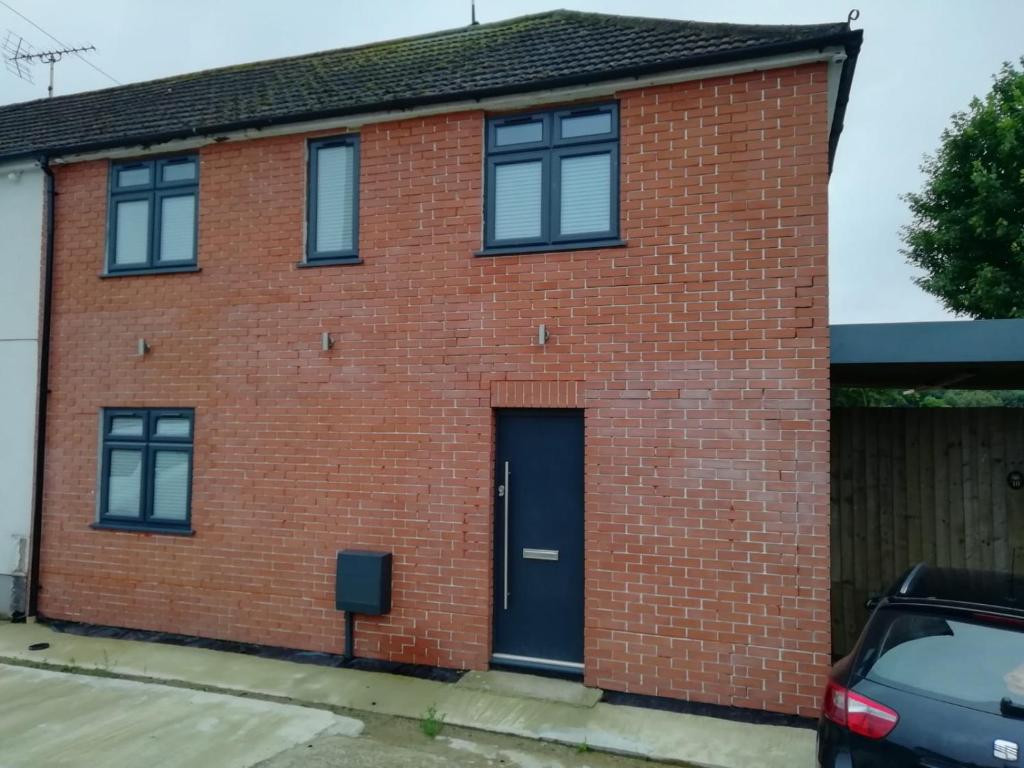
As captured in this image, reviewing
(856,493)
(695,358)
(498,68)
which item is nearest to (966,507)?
(856,493)

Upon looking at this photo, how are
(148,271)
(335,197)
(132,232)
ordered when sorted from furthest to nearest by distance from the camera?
(132,232), (148,271), (335,197)

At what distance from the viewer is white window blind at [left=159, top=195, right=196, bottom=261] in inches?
308

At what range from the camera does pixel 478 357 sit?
6516 mm

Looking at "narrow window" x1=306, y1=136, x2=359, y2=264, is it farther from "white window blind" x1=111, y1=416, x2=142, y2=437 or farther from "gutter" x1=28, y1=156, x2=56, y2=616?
"gutter" x1=28, y1=156, x2=56, y2=616

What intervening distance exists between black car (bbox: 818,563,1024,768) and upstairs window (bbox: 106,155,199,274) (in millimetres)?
7131

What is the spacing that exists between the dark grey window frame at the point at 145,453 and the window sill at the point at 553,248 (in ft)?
12.0

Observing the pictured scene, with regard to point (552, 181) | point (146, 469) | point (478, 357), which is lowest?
point (146, 469)

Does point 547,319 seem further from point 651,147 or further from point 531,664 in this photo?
point 531,664

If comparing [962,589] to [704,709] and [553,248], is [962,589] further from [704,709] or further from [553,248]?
[553,248]

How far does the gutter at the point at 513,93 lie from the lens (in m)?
5.68

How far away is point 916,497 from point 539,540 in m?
3.47

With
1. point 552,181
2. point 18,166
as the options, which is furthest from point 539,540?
point 18,166

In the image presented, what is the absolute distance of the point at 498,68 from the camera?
716 centimetres

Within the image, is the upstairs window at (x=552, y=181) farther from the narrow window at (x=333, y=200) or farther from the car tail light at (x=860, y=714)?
the car tail light at (x=860, y=714)
